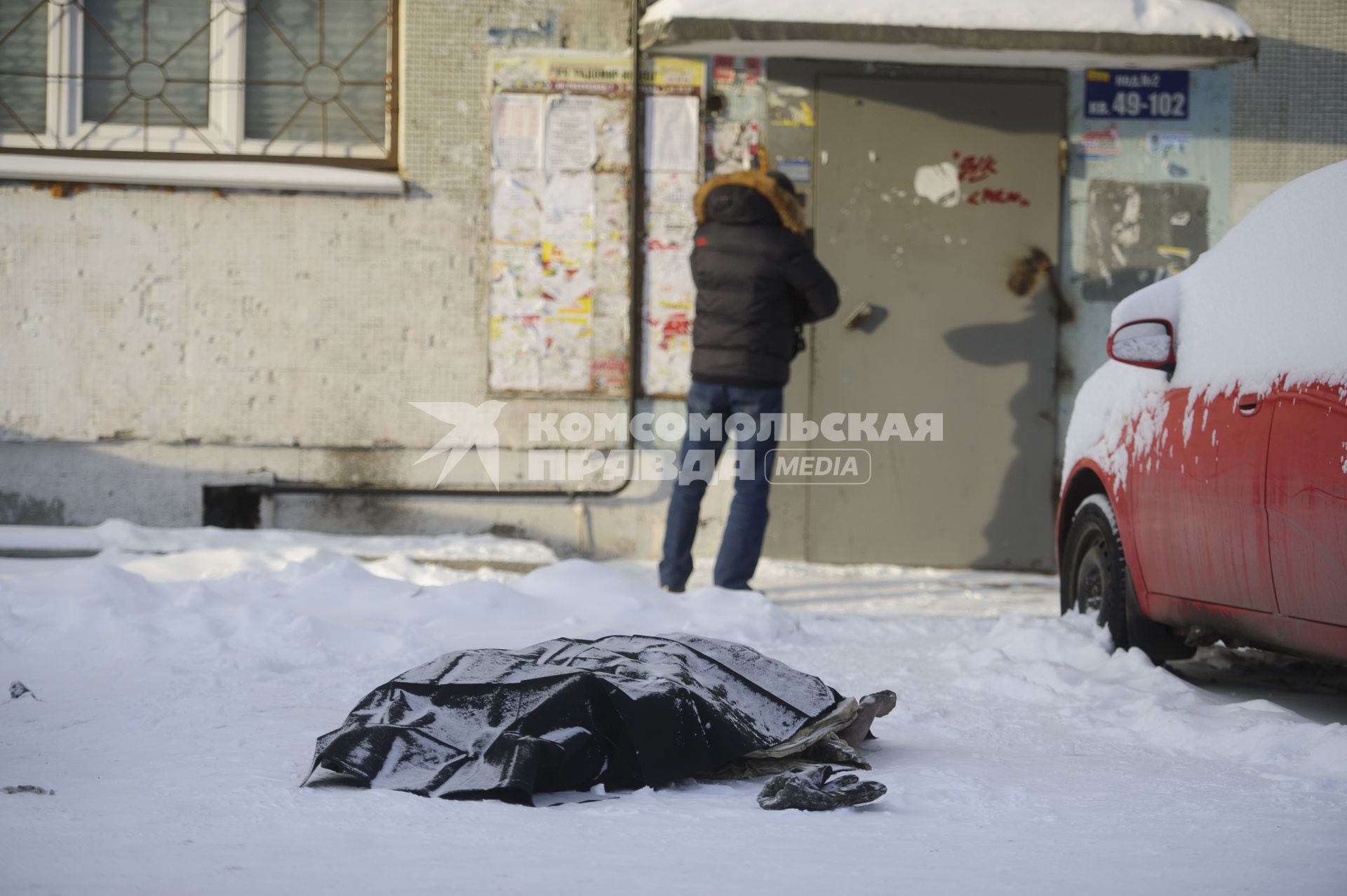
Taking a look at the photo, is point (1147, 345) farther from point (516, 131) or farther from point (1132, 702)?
point (516, 131)

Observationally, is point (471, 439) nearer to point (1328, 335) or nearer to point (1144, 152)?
point (1144, 152)

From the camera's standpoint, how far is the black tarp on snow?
117 inches

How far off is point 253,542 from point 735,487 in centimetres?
261

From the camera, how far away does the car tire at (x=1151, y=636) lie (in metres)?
4.62

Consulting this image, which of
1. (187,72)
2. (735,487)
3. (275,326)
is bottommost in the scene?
(735,487)

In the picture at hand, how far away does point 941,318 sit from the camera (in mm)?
7703

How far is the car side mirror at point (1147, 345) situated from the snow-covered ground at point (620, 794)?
1.02m

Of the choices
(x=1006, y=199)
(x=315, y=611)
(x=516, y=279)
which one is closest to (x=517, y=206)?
(x=516, y=279)

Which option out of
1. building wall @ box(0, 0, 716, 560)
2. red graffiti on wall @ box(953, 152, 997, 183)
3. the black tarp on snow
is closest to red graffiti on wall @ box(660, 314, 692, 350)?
building wall @ box(0, 0, 716, 560)

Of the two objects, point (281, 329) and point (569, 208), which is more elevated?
point (569, 208)

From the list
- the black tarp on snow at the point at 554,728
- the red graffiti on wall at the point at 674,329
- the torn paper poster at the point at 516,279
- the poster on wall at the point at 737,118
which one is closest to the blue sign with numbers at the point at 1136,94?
the poster on wall at the point at 737,118

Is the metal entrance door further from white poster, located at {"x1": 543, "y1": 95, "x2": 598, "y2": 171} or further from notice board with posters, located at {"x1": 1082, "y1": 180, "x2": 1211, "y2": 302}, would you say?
white poster, located at {"x1": 543, "y1": 95, "x2": 598, "y2": 171}

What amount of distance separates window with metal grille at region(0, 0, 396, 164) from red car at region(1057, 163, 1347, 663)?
478 centimetres

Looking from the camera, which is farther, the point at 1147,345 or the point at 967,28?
the point at 967,28
